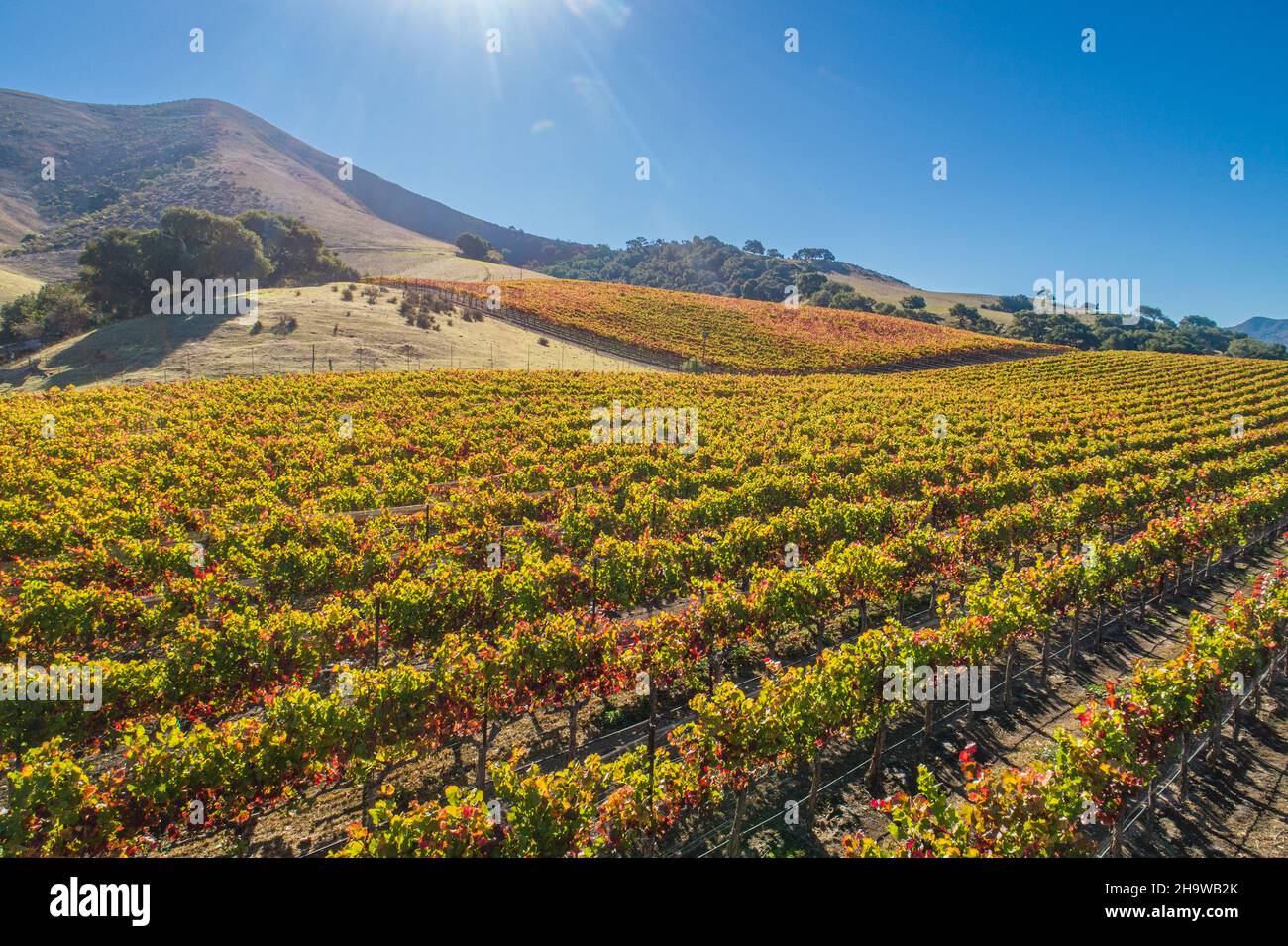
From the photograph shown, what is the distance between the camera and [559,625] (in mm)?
12898

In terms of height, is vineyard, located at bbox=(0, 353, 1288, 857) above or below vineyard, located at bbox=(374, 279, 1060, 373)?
below

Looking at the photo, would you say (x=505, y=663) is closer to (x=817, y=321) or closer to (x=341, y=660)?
(x=341, y=660)

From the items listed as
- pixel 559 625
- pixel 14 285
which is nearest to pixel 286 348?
pixel 559 625

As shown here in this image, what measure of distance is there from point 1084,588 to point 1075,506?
8.18 metres

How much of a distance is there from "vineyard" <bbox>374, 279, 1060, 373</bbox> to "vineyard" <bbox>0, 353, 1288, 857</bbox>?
154 feet

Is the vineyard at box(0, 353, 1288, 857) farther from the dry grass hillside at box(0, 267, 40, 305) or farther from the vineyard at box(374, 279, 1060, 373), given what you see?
the dry grass hillside at box(0, 267, 40, 305)

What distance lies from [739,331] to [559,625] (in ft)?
282

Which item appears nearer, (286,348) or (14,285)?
(286,348)

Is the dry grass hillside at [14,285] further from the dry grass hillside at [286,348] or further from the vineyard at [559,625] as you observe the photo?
the vineyard at [559,625]

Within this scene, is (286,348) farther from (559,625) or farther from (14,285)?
(14,285)

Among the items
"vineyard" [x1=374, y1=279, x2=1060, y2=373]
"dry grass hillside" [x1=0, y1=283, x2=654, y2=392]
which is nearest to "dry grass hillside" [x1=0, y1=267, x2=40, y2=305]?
"dry grass hillside" [x1=0, y1=283, x2=654, y2=392]

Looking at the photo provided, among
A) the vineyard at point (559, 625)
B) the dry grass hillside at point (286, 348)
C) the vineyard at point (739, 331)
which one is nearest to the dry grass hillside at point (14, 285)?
the dry grass hillside at point (286, 348)

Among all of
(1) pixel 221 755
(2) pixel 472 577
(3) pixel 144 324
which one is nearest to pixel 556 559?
(2) pixel 472 577

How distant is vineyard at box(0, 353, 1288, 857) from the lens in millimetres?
9305
